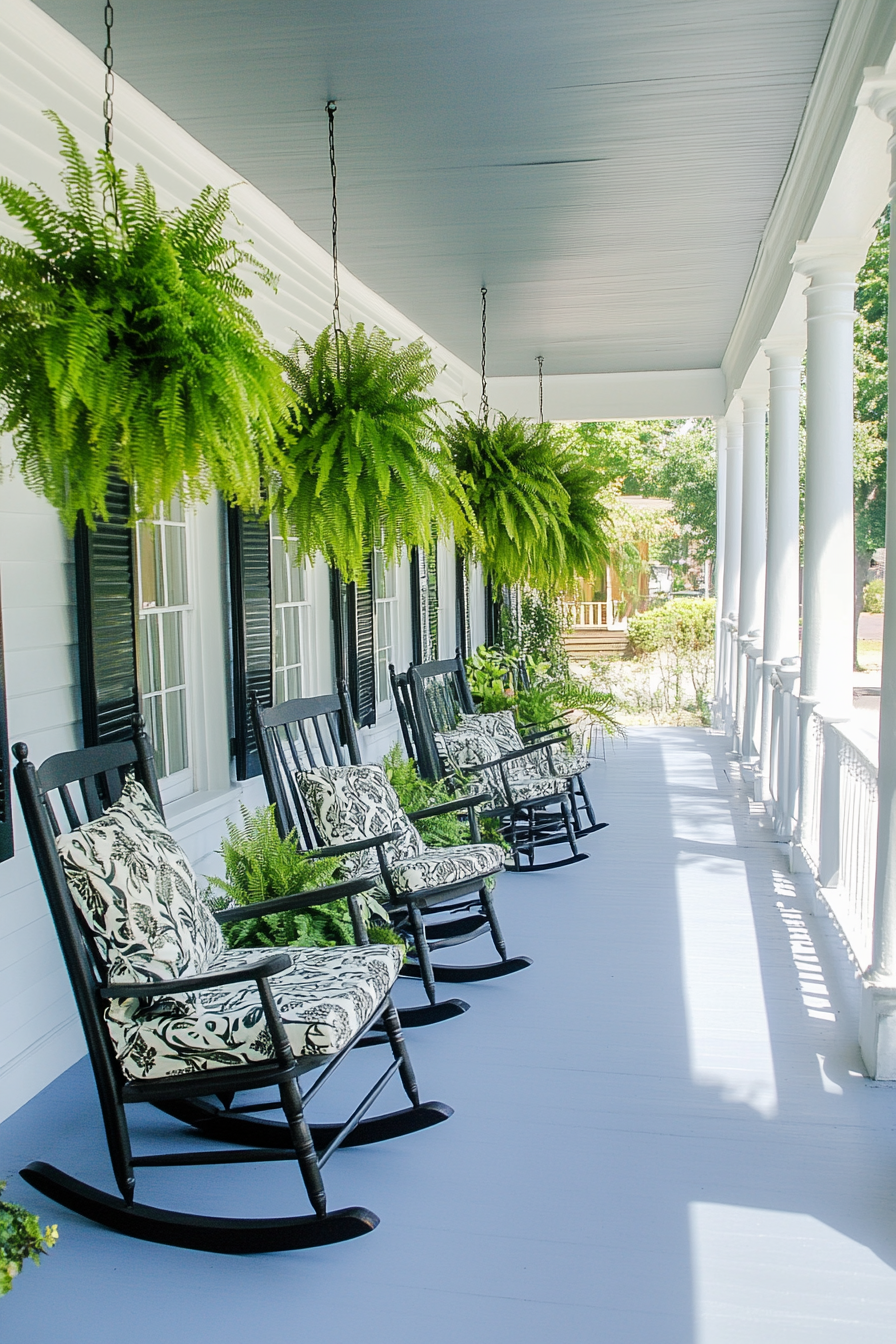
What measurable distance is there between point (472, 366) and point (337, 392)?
6.05m

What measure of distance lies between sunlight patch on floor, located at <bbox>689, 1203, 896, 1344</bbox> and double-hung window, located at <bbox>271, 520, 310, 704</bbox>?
313cm

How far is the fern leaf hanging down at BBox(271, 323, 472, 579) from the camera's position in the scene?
3.11 meters

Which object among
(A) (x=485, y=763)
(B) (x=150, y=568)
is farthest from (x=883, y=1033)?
(B) (x=150, y=568)

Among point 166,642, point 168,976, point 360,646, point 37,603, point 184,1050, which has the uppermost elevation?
point 37,603

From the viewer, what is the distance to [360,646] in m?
5.71

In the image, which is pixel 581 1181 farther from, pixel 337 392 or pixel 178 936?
pixel 337 392

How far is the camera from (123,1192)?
229cm

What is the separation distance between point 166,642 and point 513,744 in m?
2.27

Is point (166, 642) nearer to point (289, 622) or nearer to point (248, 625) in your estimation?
point (248, 625)

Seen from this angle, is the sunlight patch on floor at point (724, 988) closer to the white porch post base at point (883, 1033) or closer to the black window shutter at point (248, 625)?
the white porch post base at point (883, 1033)

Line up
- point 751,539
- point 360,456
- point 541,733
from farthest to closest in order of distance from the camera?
point 751,539 → point 541,733 → point 360,456

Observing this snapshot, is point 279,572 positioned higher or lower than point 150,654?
higher

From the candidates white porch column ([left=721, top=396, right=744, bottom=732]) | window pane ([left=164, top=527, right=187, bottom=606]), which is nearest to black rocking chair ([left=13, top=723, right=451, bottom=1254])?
window pane ([left=164, top=527, right=187, bottom=606])

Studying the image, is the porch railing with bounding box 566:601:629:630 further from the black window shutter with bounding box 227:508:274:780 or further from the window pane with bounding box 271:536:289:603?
the black window shutter with bounding box 227:508:274:780
